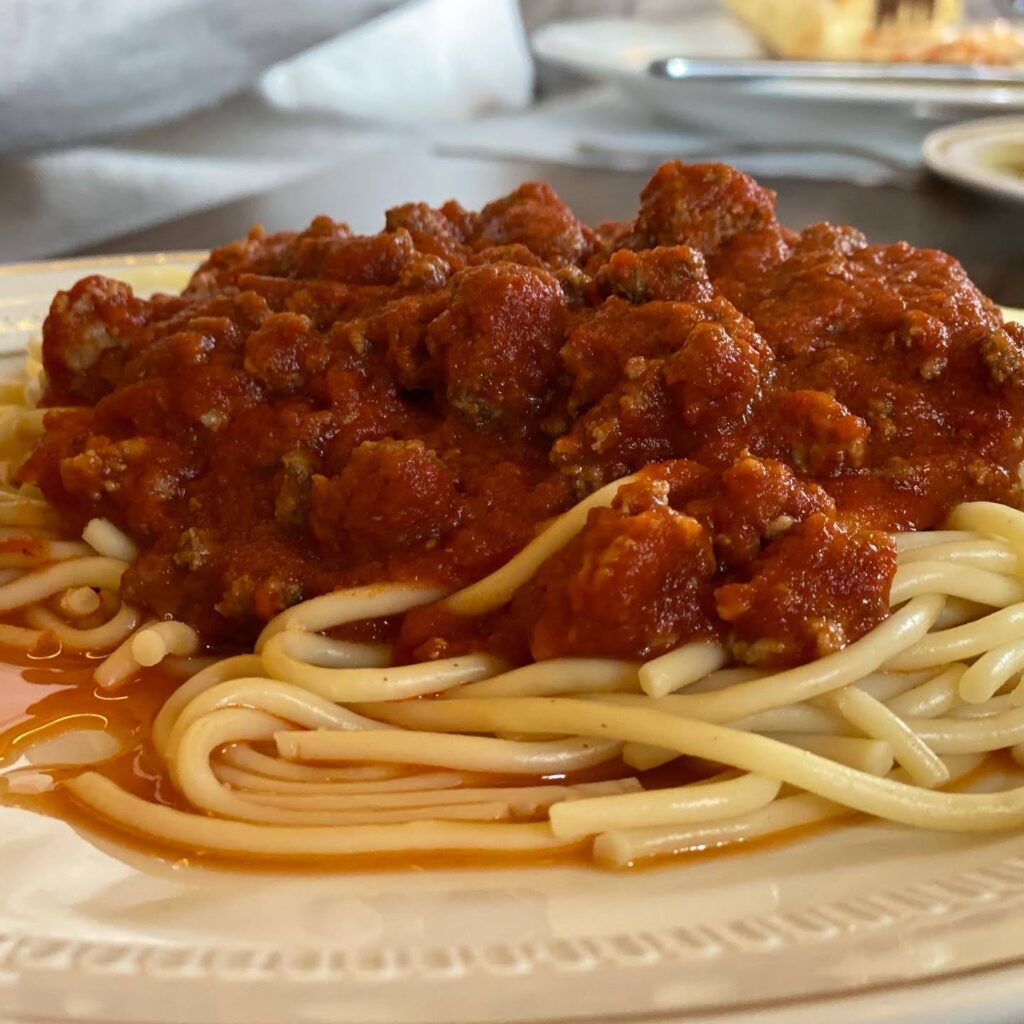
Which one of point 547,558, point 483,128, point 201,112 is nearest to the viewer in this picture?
point 547,558

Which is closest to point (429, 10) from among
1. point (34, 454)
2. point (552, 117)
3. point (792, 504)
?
point (552, 117)

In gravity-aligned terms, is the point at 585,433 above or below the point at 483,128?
above

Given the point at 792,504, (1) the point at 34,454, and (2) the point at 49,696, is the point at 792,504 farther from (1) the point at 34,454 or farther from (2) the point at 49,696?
(1) the point at 34,454

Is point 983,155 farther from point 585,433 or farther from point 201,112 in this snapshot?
point 201,112

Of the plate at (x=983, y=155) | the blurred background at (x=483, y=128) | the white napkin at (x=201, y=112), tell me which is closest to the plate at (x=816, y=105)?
the blurred background at (x=483, y=128)

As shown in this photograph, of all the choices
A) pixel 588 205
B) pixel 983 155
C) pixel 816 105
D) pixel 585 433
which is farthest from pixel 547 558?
pixel 816 105

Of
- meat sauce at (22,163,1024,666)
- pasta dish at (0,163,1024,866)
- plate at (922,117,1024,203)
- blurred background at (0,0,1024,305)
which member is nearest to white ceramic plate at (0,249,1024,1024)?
pasta dish at (0,163,1024,866)

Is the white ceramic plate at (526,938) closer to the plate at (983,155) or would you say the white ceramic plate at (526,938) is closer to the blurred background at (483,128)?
the blurred background at (483,128)
